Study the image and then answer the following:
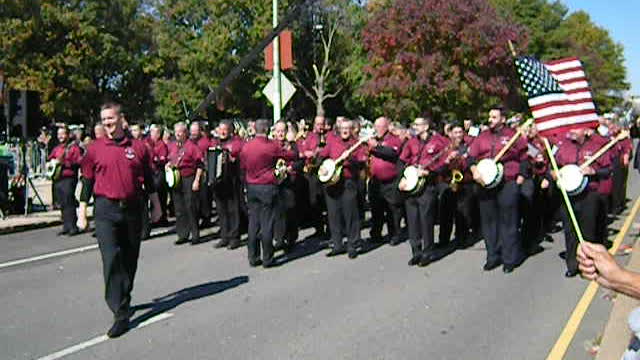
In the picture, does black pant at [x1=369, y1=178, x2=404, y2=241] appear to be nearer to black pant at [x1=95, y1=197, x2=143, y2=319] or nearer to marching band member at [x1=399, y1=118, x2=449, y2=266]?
marching band member at [x1=399, y1=118, x2=449, y2=266]

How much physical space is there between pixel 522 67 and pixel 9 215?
13290mm

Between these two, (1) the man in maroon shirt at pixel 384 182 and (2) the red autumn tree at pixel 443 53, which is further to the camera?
(2) the red autumn tree at pixel 443 53

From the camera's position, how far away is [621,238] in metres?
12.8

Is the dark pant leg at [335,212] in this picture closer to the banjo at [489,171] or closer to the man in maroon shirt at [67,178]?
the banjo at [489,171]

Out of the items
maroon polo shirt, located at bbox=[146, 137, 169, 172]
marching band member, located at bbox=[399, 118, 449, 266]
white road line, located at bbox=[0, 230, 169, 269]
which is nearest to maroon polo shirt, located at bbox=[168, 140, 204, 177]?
maroon polo shirt, located at bbox=[146, 137, 169, 172]

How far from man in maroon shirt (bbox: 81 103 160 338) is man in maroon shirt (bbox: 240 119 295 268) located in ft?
9.95

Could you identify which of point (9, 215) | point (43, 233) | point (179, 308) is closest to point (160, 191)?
point (43, 233)

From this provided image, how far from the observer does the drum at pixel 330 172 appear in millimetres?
11148

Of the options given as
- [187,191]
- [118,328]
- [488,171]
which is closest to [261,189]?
[187,191]

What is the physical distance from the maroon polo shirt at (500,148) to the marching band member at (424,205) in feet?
2.51

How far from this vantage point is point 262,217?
10.5 metres

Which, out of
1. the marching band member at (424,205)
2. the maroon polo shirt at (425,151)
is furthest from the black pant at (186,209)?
the marching band member at (424,205)

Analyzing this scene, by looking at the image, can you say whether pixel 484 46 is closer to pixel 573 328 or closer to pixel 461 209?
pixel 461 209

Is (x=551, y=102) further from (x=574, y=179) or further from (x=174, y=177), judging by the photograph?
(x=174, y=177)
